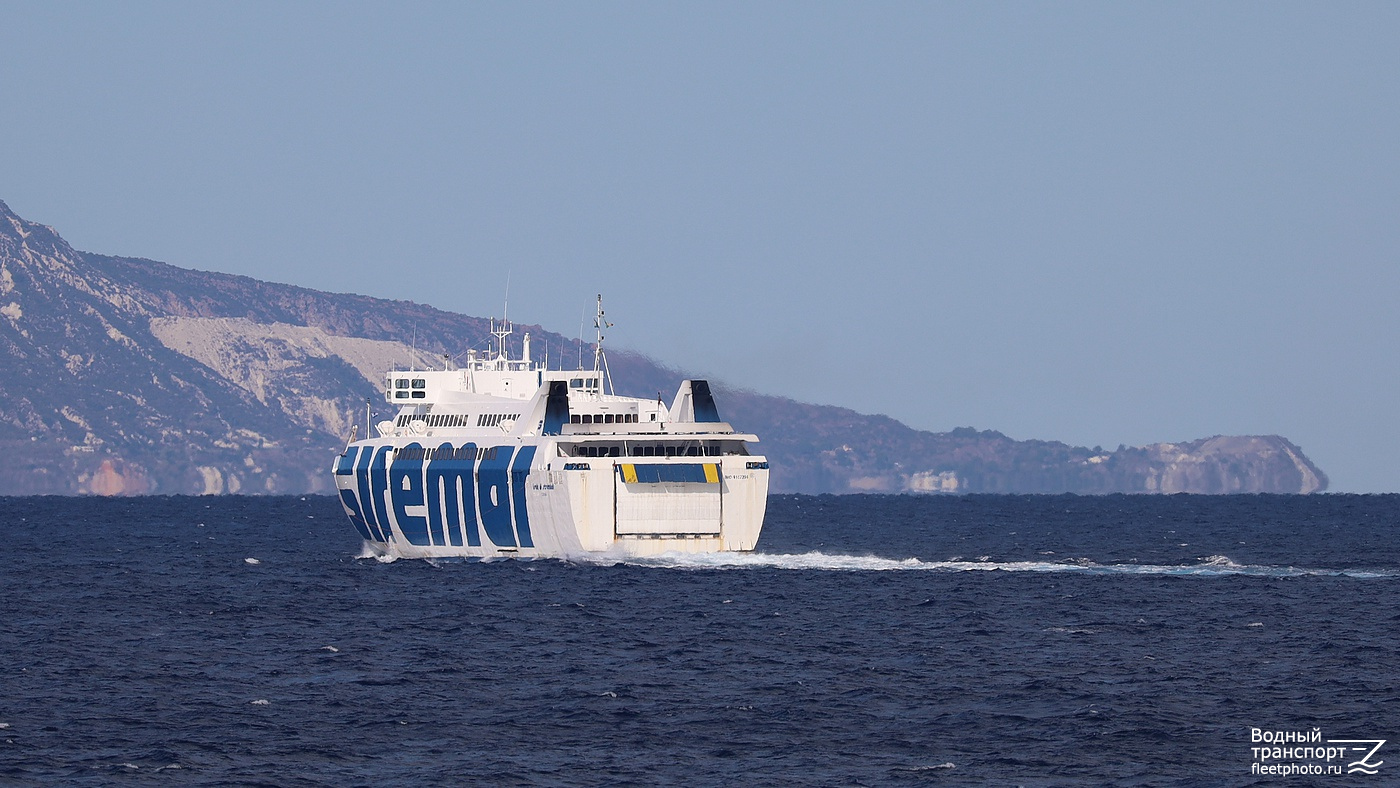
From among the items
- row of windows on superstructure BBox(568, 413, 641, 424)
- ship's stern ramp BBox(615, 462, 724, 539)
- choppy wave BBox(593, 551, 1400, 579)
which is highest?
row of windows on superstructure BBox(568, 413, 641, 424)

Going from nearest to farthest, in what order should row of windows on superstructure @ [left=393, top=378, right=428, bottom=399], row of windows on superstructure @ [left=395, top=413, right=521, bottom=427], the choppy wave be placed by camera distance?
1. the choppy wave
2. row of windows on superstructure @ [left=395, top=413, right=521, bottom=427]
3. row of windows on superstructure @ [left=393, top=378, right=428, bottom=399]

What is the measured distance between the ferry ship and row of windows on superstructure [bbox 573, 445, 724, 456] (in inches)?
2.3

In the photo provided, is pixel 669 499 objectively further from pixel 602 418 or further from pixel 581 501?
pixel 602 418

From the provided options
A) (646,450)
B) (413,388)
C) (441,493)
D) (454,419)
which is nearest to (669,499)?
(646,450)

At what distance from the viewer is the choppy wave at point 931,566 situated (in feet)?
267

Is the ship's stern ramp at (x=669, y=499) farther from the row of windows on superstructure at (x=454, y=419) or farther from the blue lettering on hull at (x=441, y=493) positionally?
the row of windows on superstructure at (x=454, y=419)

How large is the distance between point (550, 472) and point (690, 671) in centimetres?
2813

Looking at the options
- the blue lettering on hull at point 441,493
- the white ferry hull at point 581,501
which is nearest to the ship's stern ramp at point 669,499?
the white ferry hull at point 581,501

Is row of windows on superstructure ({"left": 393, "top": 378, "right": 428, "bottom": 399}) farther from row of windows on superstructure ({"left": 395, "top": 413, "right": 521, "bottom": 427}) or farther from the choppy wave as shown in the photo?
the choppy wave

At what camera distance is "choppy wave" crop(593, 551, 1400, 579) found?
81438 mm

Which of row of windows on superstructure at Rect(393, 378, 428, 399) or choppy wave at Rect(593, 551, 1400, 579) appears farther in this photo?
row of windows on superstructure at Rect(393, 378, 428, 399)

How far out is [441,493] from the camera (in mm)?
87812

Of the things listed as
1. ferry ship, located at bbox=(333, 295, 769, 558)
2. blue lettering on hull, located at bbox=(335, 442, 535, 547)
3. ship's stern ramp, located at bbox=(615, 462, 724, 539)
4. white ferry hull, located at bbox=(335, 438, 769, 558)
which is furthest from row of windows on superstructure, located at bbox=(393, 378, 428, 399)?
ship's stern ramp, located at bbox=(615, 462, 724, 539)

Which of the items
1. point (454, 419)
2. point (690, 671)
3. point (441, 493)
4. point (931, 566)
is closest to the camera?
point (690, 671)
